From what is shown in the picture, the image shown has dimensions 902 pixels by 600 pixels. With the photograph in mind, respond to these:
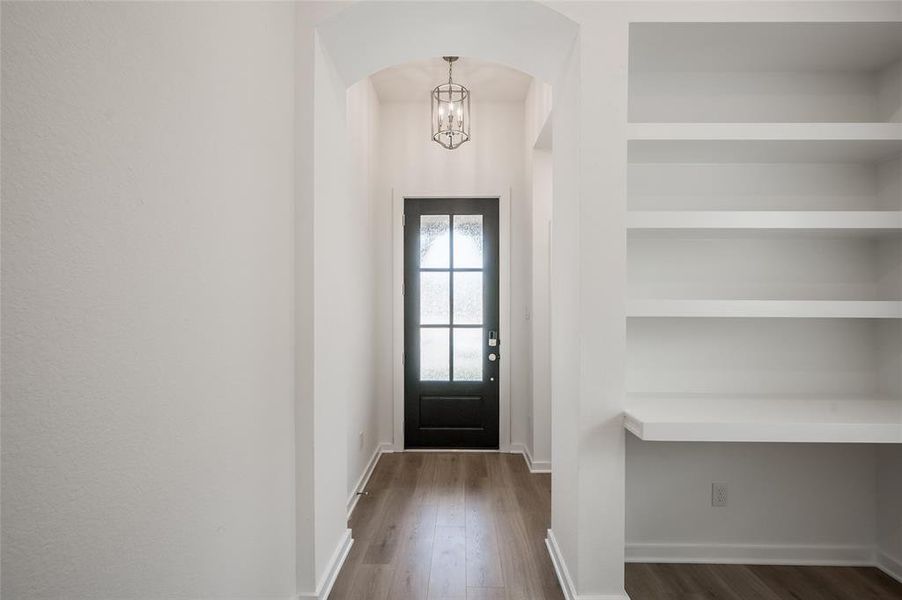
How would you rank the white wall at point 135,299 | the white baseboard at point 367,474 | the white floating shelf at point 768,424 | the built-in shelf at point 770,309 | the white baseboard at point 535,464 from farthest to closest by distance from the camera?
1. the white baseboard at point 535,464
2. the white baseboard at point 367,474
3. the built-in shelf at point 770,309
4. the white floating shelf at point 768,424
5. the white wall at point 135,299

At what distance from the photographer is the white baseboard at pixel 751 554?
2.47m

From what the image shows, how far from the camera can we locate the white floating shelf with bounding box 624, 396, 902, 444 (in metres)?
1.82

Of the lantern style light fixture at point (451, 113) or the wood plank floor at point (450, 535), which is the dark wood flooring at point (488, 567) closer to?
the wood plank floor at point (450, 535)

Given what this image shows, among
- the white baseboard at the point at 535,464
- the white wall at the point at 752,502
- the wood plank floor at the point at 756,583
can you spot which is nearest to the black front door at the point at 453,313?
the white baseboard at the point at 535,464

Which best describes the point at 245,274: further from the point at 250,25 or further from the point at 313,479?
the point at 313,479

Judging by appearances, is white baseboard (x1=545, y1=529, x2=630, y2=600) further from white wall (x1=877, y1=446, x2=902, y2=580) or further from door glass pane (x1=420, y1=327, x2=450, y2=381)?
door glass pane (x1=420, y1=327, x2=450, y2=381)

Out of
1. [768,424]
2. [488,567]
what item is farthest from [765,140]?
[488,567]

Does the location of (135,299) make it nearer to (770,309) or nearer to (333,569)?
(333,569)

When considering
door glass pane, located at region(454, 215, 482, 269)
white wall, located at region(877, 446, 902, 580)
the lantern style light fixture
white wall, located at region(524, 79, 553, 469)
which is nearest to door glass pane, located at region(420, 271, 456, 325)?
door glass pane, located at region(454, 215, 482, 269)

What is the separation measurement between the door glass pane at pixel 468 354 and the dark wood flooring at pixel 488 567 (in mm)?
1183

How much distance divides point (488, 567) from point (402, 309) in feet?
7.76

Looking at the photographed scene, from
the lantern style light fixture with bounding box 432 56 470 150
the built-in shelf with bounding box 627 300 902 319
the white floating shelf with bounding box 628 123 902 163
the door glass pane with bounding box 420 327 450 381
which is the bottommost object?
the door glass pane with bounding box 420 327 450 381

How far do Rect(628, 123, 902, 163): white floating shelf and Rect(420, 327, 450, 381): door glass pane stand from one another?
2.50 metres

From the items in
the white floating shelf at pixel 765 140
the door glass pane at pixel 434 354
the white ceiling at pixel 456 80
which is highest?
the white ceiling at pixel 456 80
